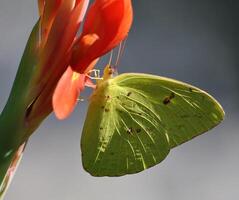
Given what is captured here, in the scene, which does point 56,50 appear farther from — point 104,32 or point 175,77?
point 175,77

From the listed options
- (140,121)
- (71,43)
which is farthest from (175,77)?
(71,43)

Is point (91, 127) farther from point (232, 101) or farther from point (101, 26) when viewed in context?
point (232, 101)

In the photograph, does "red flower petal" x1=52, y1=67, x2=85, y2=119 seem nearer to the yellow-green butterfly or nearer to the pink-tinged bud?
the pink-tinged bud

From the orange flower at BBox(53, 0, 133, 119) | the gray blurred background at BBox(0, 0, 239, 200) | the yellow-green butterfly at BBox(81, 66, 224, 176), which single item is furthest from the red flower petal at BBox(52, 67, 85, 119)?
the gray blurred background at BBox(0, 0, 239, 200)

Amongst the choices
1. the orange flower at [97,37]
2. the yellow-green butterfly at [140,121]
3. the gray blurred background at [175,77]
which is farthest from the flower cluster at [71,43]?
the gray blurred background at [175,77]

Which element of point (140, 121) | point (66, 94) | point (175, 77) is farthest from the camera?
point (175, 77)

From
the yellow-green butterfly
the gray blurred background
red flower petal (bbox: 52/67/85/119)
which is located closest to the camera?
red flower petal (bbox: 52/67/85/119)

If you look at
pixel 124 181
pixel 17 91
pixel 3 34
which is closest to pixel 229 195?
pixel 124 181

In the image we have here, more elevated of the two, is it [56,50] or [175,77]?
[56,50]
